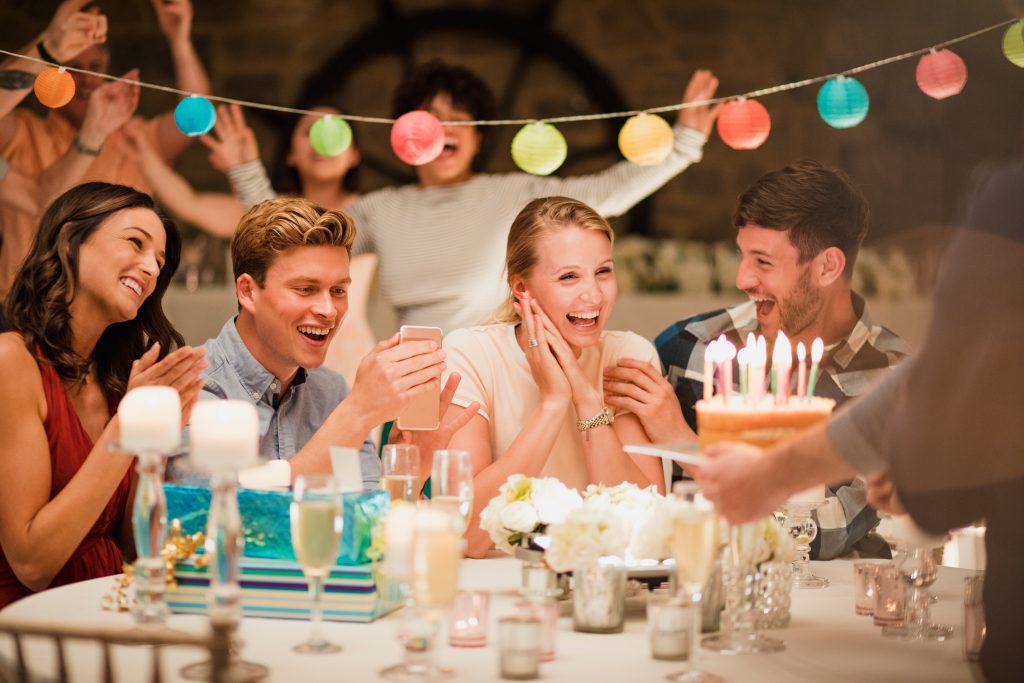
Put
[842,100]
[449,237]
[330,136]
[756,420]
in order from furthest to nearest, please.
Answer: [449,237] < [330,136] < [842,100] < [756,420]

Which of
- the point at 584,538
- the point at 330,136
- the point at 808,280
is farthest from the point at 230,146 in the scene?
the point at 584,538

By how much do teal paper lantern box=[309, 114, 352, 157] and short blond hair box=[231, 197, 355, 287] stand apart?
147 cm

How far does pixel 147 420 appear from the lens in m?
1.65

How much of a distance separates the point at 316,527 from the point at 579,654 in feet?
1.39

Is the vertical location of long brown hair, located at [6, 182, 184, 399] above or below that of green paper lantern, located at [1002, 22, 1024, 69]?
below


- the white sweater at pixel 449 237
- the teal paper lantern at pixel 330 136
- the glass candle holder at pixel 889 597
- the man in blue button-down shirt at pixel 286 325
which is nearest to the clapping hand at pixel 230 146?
the white sweater at pixel 449 237

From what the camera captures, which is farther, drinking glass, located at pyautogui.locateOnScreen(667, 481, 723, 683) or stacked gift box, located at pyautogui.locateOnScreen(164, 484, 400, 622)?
stacked gift box, located at pyautogui.locateOnScreen(164, 484, 400, 622)

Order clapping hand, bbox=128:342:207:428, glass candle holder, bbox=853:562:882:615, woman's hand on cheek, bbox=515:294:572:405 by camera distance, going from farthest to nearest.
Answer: woman's hand on cheek, bbox=515:294:572:405, clapping hand, bbox=128:342:207:428, glass candle holder, bbox=853:562:882:615

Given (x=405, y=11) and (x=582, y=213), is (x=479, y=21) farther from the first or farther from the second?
(x=582, y=213)

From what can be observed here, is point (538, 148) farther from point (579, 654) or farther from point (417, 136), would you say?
point (579, 654)

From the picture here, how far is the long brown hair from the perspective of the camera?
247cm

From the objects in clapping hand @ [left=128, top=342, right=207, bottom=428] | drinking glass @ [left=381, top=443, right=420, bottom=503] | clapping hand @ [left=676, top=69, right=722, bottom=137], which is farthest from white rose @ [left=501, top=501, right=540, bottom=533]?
clapping hand @ [left=676, top=69, right=722, bottom=137]

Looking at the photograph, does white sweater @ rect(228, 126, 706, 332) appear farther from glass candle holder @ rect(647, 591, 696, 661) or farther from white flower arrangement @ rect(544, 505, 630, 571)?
glass candle holder @ rect(647, 591, 696, 661)

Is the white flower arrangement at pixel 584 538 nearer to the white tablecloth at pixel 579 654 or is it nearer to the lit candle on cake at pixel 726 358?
the white tablecloth at pixel 579 654
